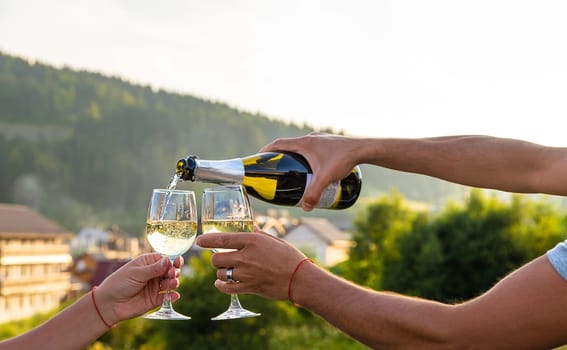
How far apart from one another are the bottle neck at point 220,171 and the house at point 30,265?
6480 cm

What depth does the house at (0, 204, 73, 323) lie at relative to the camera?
6450 cm

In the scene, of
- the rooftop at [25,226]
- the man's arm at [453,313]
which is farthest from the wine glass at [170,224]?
the rooftop at [25,226]

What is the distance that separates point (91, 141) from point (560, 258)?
95.1 m

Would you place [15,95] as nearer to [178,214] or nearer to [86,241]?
[86,241]

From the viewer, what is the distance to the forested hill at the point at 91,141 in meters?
90.8

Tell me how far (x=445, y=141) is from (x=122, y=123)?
93.9 metres

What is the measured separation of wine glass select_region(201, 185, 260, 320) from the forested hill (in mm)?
84003

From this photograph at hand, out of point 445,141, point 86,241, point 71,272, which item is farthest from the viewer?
point 86,241

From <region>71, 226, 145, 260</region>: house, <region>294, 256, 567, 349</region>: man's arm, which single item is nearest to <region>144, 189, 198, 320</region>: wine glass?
<region>294, 256, 567, 349</region>: man's arm

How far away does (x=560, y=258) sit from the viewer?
1.66 m

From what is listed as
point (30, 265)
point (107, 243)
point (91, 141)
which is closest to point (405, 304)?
point (30, 265)

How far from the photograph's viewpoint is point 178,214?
7.56ft

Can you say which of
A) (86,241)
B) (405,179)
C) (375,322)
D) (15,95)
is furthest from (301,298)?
(15,95)

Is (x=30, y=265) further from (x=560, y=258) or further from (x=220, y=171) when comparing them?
(x=560, y=258)
